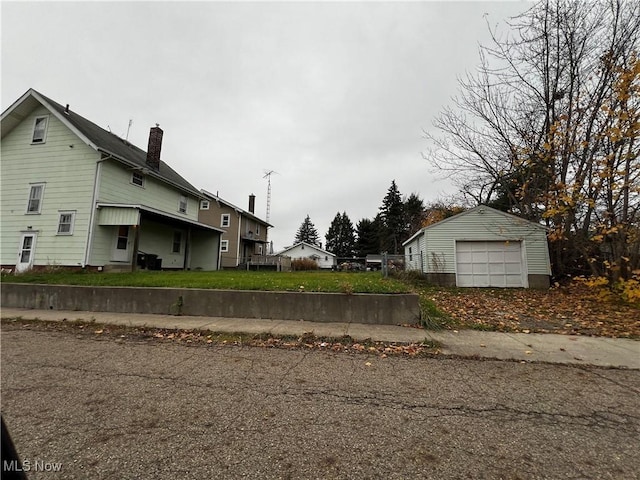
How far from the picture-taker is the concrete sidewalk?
4.64 meters

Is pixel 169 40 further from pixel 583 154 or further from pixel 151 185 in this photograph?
pixel 583 154

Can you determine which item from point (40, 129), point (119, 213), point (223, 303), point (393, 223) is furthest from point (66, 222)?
point (393, 223)

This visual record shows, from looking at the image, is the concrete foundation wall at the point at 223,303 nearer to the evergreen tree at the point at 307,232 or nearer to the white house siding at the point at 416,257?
the white house siding at the point at 416,257

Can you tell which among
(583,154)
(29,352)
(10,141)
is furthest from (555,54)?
(10,141)

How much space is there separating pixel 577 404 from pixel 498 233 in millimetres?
12656

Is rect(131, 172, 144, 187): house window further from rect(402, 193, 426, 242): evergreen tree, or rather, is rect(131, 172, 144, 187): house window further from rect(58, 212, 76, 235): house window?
rect(402, 193, 426, 242): evergreen tree

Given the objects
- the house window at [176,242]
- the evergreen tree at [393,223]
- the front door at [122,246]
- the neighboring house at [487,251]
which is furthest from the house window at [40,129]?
the evergreen tree at [393,223]

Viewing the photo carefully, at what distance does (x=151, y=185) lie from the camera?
661 inches

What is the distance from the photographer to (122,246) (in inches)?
561

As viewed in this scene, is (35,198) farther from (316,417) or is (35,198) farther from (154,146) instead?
(316,417)

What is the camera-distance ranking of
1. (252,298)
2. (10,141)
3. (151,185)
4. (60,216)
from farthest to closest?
(151,185)
(10,141)
(60,216)
(252,298)

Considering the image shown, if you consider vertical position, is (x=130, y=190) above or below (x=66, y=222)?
above

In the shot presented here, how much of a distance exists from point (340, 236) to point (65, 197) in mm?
55387

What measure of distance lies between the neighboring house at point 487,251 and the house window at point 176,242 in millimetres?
14376
